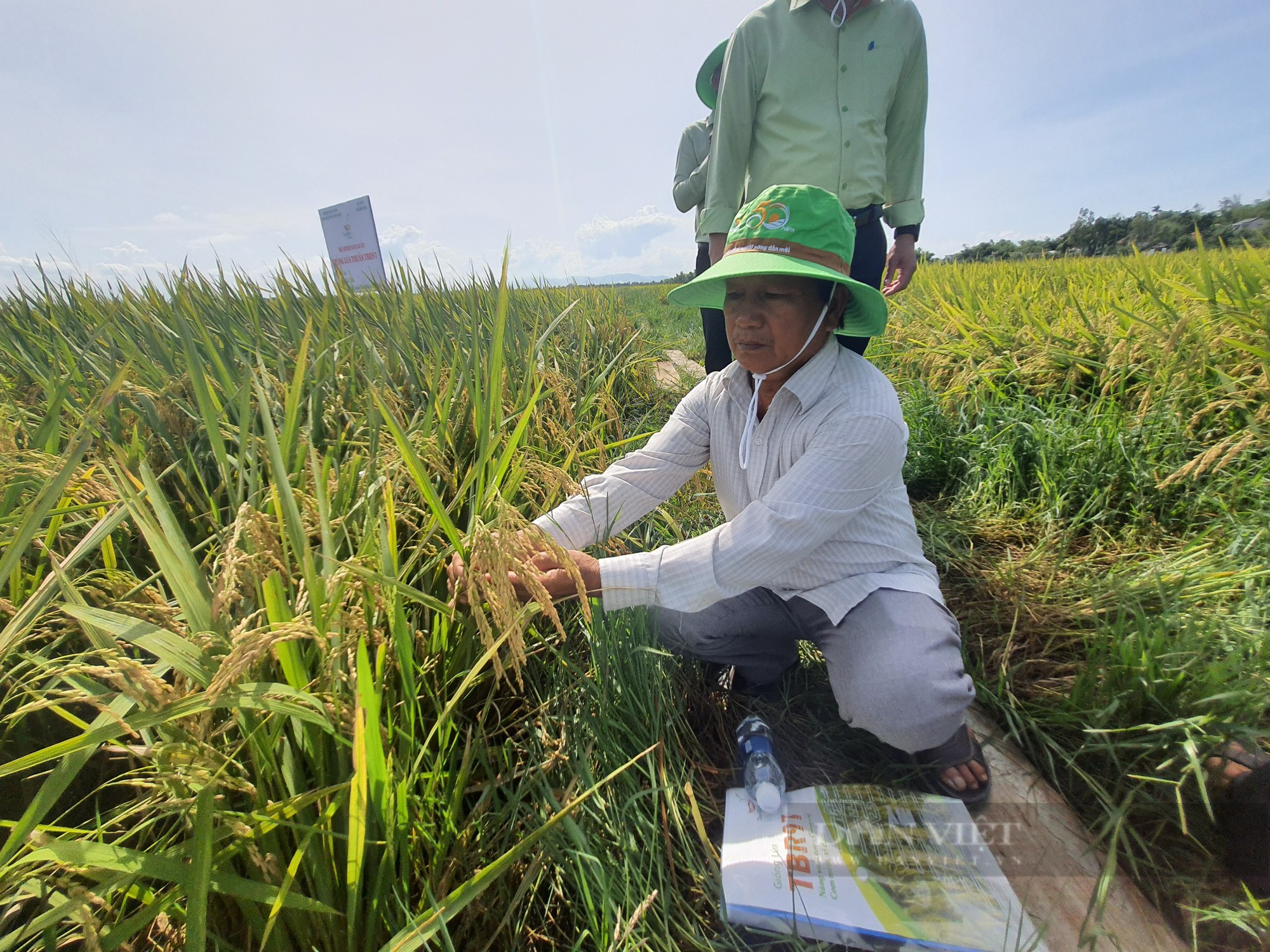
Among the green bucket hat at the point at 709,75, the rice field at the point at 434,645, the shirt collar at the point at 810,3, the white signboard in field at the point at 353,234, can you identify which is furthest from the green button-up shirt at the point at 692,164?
the white signboard in field at the point at 353,234

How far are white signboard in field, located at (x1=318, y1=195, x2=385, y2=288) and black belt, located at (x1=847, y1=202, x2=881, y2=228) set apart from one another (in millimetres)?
4448

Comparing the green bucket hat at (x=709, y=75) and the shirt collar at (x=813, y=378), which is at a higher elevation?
the green bucket hat at (x=709, y=75)

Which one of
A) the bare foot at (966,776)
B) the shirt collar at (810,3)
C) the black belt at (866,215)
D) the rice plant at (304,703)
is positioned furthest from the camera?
the black belt at (866,215)

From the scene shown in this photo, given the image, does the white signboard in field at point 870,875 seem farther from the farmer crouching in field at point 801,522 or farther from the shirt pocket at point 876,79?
the shirt pocket at point 876,79

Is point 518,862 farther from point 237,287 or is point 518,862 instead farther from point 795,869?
point 237,287

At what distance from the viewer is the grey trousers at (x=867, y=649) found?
120 cm

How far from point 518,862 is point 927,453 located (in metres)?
2.44

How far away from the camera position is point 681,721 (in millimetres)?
1298

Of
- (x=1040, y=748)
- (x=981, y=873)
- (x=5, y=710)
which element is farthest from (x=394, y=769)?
(x=1040, y=748)

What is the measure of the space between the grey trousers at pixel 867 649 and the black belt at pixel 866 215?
4.93 feet

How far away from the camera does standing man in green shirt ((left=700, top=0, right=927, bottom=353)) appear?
6.43 ft

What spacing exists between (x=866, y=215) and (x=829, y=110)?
1.27 ft

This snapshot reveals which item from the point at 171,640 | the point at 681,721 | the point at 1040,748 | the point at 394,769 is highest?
the point at 171,640

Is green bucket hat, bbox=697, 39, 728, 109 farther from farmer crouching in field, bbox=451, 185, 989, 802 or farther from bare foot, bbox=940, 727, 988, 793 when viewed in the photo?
bare foot, bbox=940, 727, 988, 793
